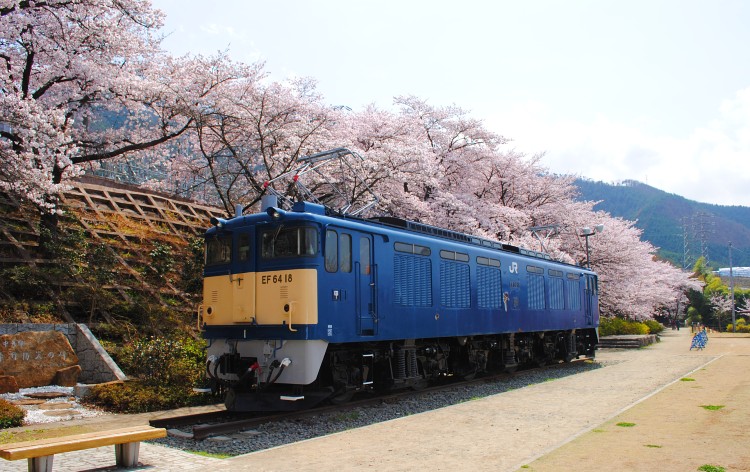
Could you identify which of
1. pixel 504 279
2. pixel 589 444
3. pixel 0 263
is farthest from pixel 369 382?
pixel 0 263

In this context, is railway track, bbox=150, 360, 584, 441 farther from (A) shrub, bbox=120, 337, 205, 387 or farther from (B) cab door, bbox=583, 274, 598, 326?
(B) cab door, bbox=583, 274, 598, 326

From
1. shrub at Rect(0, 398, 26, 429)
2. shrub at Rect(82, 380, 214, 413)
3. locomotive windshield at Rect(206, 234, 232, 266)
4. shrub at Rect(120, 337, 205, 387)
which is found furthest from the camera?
shrub at Rect(120, 337, 205, 387)

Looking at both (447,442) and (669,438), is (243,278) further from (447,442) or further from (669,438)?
(669,438)

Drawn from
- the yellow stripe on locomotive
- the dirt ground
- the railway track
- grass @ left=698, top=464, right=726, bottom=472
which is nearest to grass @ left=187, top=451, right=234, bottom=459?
the railway track

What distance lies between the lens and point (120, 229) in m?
20.4

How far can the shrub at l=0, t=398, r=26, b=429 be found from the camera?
9.07 m

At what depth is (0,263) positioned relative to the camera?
1570cm

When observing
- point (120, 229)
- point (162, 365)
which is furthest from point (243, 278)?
point (120, 229)

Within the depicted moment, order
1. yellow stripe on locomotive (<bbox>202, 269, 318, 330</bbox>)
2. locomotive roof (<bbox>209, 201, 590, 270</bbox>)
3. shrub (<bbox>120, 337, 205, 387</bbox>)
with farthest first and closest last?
shrub (<bbox>120, 337, 205, 387</bbox>), locomotive roof (<bbox>209, 201, 590, 270</bbox>), yellow stripe on locomotive (<bbox>202, 269, 318, 330</bbox>)

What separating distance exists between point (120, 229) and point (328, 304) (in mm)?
13005

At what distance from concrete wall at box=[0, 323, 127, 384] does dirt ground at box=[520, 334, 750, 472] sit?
8976 mm

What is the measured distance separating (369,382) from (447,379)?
4739 millimetres

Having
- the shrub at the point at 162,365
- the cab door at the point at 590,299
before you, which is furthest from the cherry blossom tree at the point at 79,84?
the cab door at the point at 590,299

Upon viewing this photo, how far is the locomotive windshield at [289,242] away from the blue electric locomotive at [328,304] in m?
0.02
